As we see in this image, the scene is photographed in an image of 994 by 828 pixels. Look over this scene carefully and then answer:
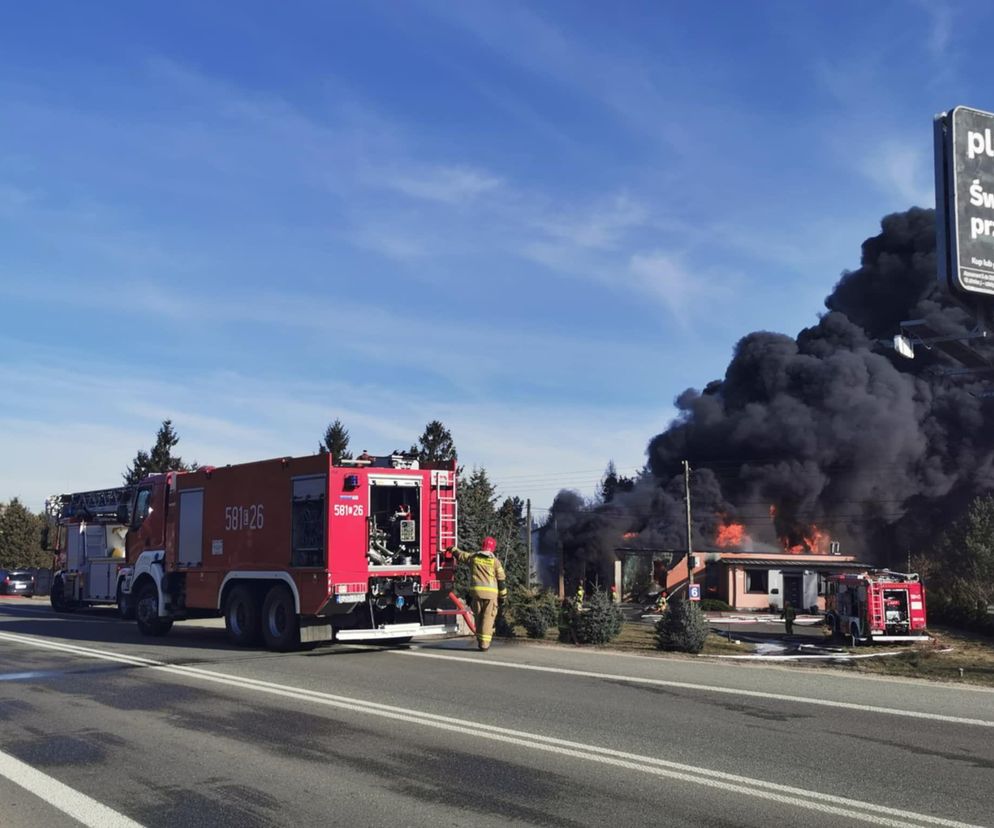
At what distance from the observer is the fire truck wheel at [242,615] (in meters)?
14.5

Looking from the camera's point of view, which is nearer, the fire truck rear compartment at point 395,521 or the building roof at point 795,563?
the fire truck rear compartment at point 395,521

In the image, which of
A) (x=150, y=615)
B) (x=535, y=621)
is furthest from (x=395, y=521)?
(x=150, y=615)

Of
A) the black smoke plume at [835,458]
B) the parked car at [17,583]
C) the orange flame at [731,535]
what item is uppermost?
the black smoke plume at [835,458]

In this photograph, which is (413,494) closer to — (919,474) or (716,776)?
(716,776)

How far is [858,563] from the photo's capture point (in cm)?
5778

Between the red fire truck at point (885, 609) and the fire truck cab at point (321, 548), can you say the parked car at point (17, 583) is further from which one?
the red fire truck at point (885, 609)

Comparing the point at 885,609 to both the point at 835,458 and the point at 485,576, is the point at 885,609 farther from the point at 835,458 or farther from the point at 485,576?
the point at 835,458

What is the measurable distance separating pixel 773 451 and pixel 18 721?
196ft

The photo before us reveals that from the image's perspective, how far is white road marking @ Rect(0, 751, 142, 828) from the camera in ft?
17.6

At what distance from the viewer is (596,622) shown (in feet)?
Answer: 49.4

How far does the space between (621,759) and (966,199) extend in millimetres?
12698

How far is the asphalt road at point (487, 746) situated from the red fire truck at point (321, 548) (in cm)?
181

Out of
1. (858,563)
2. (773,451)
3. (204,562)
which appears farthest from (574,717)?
(773,451)

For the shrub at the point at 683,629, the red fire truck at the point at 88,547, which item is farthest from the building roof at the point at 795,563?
the shrub at the point at 683,629
